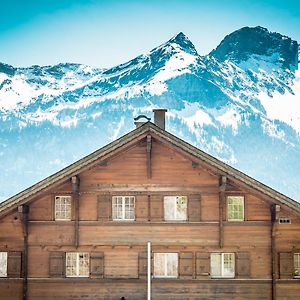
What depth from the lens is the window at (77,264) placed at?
105 ft

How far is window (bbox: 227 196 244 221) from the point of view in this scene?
32.0m

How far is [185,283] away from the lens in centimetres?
3186

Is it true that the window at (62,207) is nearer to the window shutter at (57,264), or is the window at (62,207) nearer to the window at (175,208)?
the window shutter at (57,264)

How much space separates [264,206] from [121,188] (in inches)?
281

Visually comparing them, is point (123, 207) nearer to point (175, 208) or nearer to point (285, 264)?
point (175, 208)

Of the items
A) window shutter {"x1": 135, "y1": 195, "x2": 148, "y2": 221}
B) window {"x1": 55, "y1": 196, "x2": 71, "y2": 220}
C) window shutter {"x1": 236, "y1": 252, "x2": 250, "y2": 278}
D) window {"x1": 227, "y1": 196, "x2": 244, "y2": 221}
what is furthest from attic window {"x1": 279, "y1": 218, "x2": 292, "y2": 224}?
window {"x1": 55, "y1": 196, "x2": 71, "y2": 220}

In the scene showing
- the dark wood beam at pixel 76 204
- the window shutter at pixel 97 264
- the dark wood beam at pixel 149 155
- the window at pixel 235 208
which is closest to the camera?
the dark wood beam at pixel 149 155

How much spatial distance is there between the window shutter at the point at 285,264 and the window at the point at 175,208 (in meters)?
5.18

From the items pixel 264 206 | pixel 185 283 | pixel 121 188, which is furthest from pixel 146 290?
pixel 264 206

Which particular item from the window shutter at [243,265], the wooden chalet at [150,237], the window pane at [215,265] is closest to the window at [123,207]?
the wooden chalet at [150,237]

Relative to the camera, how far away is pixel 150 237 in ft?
105

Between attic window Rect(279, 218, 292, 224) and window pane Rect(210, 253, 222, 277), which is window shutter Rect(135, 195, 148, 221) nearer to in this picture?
window pane Rect(210, 253, 222, 277)

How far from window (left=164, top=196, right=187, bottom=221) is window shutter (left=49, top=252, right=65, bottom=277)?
558cm

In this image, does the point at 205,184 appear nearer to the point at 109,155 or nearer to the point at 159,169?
the point at 159,169
